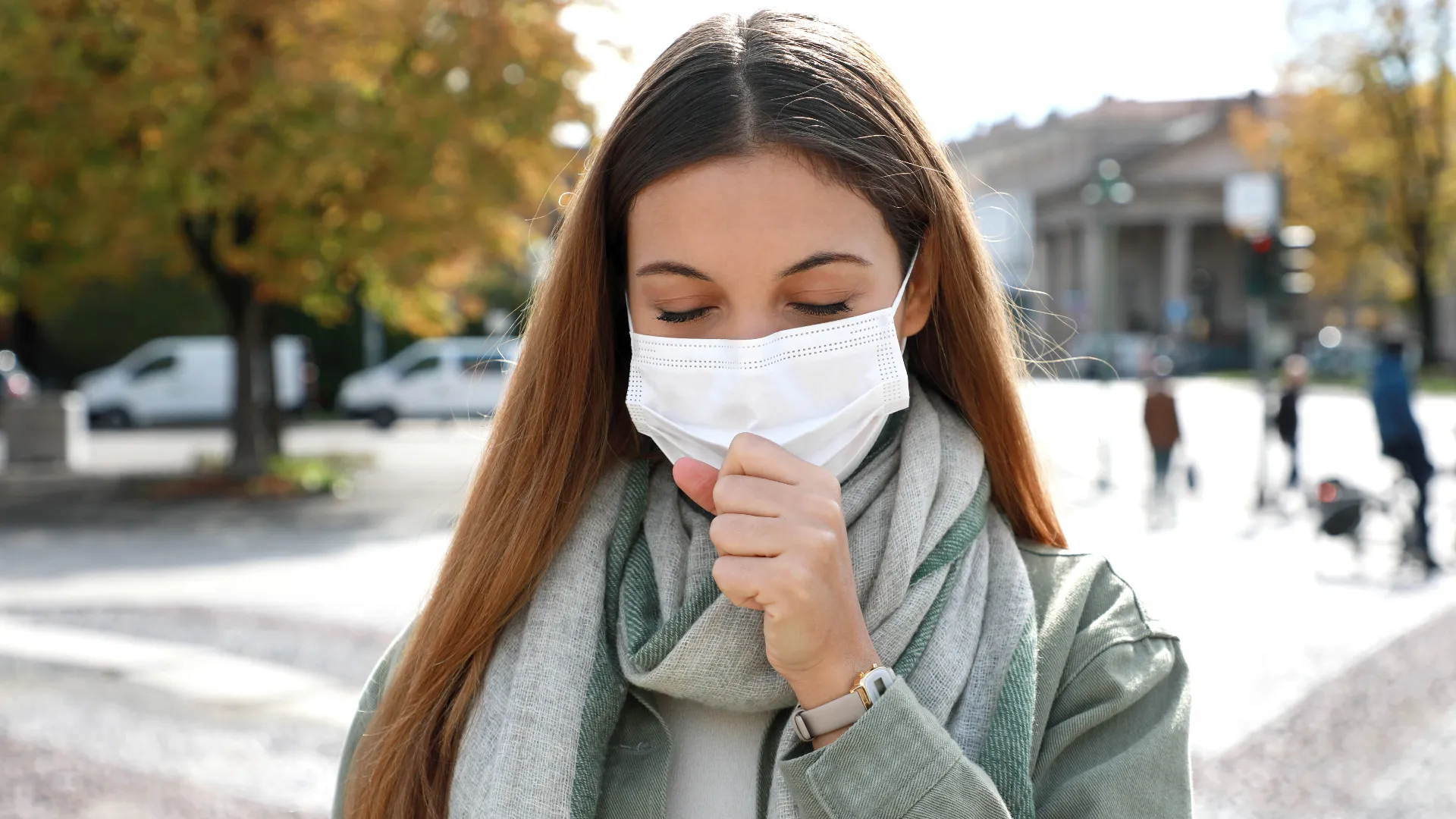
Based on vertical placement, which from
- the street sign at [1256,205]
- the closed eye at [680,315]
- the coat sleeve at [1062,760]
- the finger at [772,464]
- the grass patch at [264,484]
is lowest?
the grass patch at [264,484]

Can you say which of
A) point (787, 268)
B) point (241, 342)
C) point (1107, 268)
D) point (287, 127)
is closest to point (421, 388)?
point (241, 342)

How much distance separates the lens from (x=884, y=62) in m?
1.66

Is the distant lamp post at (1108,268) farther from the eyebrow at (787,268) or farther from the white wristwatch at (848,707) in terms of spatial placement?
the white wristwatch at (848,707)

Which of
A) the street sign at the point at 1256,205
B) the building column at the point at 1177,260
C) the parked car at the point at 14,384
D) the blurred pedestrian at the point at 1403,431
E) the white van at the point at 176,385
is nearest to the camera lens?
the blurred pedestrian at the point at 1403,431

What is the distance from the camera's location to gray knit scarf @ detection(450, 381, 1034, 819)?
1.47 metres

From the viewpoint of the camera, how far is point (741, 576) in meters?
1.34

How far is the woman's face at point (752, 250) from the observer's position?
1496 mm

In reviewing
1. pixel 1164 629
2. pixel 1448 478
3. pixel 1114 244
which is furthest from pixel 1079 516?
pixel 1114 244

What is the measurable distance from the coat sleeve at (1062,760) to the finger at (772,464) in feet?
0.73

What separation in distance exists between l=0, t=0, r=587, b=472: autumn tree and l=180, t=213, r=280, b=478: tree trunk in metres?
0.33

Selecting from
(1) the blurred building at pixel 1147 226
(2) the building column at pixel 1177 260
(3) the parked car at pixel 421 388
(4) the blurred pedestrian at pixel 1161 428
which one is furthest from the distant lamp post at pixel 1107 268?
(3) the parked car at pixel 421 388

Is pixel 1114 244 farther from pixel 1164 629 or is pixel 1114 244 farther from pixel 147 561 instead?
pixel 1164 629

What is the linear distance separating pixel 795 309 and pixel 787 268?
69 millimetres

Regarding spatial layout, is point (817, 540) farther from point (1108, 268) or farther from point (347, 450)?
point (1108, 268)
